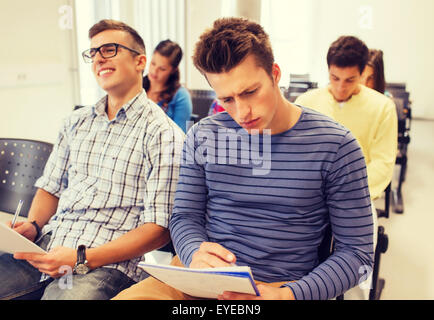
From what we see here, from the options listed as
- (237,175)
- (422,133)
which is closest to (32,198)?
(237,175)

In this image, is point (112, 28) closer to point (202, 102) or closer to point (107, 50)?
point (107, 50)

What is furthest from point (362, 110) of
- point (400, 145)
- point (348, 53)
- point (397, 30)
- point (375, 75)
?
point (397, 30)

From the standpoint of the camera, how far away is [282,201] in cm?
100

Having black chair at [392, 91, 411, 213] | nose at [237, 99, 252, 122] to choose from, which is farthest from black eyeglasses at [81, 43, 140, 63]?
black chair at [392, 91, 411, 213]

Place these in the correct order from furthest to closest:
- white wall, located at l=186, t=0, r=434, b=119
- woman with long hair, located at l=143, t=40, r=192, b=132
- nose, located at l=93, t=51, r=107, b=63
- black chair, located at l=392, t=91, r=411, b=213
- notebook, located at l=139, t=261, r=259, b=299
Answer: white wall, located at l=186, t=0, r=434, b=119
black chair, located at l=392, t=91, r=411, b=213
woman with long hair, located at l=143, t=40, r=192, b=132
nose, located at l=93, t=51, r=107, b=63
notebook, located at l=139, t=261, r=259, b=299

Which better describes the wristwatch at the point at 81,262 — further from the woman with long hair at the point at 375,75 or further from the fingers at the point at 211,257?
the woman with long hair at the point at 375,75

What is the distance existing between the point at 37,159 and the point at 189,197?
0.79 m

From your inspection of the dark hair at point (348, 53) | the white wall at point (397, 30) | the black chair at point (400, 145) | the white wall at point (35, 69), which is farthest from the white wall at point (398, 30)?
the white wall at point (35, 69)

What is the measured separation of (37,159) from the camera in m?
→ 1.55

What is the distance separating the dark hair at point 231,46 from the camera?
0.95 metres

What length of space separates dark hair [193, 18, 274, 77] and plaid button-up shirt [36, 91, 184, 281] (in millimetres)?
341

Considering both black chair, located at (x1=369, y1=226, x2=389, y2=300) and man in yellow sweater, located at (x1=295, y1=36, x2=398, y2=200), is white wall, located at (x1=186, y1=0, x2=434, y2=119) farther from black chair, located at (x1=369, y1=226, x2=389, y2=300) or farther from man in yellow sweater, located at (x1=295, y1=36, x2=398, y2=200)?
black chair, located at (x1=369, y1=226, x2=389, y2=300)

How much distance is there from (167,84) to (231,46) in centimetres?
176

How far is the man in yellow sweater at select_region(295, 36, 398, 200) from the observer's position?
1861mm
